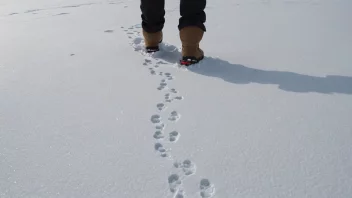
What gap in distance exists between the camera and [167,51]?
224 centimetres

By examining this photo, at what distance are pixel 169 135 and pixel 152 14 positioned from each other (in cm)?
105

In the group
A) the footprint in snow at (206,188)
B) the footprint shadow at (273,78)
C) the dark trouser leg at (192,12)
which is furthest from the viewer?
the dark trouser leg at (192,12)

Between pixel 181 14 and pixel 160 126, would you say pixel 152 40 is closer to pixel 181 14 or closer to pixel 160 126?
pixel 181 14

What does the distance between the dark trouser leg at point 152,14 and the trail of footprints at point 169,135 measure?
0.72ft

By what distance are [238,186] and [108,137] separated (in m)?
0.54

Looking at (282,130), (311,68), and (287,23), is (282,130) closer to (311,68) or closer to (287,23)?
(311,68)

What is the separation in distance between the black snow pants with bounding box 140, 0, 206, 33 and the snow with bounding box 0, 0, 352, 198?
20cm

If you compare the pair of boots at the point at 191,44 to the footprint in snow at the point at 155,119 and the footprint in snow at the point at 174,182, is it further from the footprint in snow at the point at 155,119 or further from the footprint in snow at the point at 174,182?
the footprint in snow at the point at 174,182

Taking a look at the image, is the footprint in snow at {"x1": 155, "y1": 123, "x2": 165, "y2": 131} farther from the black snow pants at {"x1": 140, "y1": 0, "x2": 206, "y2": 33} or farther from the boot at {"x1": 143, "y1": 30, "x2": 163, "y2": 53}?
the boot at {"x1": 143, "y1": 30, "x2": 163, "y2": 53}

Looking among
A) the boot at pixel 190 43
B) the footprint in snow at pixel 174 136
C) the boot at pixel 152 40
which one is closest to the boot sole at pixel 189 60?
the boot at pixel 190 43

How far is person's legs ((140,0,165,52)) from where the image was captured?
2080mm

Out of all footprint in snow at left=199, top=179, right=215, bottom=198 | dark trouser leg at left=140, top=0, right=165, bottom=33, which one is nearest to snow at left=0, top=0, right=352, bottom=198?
footprint in snow at left=199, top=179, right=215, bottom=198

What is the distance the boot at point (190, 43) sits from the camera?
1971 mm

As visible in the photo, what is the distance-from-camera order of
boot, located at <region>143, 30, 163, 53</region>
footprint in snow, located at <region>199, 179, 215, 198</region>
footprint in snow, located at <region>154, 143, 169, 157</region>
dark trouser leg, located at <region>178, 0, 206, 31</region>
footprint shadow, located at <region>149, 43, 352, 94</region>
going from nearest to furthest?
footprint in snow, located at <region>199, 179, 215, 198</region>
footprint in snow, located at <region>154, 143, 169, 157</region>
footprint shadow, located at <region>149, 43, 352, 94</region>
dark trouser leg, located at <region>178, 0, 206, 31</region>
boot, located at <region>143, 30, 163, 53</region>
